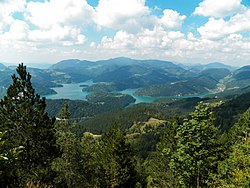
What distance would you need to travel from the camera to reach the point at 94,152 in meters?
34.9

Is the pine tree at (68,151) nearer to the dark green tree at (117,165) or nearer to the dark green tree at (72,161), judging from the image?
the dark green tree at (72,161)

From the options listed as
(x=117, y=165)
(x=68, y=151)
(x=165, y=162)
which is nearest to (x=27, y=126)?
(x=68, y=151)

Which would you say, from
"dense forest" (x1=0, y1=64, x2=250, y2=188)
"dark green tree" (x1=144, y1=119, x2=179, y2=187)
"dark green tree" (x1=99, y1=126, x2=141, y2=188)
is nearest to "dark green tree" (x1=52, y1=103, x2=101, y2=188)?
"dense forest" (x1=0, y1=64, x2=250, y2=188)

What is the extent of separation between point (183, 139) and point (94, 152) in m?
21.7

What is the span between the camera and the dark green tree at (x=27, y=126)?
70.1 ft

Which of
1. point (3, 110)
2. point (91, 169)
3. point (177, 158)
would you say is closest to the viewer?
point (177, 158)

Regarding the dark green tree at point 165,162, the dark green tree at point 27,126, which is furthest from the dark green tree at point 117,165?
the dark green tree at point 27,126

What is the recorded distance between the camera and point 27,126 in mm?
21328

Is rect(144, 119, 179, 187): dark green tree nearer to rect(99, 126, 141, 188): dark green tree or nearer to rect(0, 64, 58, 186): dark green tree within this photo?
rect(99, 126, 141, 188): dark green tree

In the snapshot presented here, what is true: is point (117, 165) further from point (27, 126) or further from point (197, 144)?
point (197, 144)

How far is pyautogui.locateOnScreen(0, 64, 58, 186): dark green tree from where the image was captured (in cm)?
2136

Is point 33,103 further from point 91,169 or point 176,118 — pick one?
point 176,118

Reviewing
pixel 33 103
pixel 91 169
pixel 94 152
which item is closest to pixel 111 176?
pixel 91 169

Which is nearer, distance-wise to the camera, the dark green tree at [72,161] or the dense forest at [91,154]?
the dense forest at [91,154]
